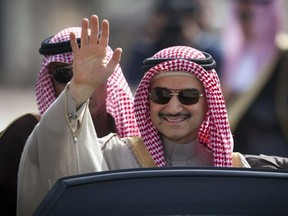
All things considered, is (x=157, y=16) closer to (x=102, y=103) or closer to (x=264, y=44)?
Result: (x=264, y=44)

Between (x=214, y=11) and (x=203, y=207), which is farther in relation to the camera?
(x=214, y=11)

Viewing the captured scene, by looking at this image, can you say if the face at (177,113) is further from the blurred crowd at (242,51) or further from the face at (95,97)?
the blurred crowd at (242,51)

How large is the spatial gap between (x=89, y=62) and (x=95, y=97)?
1.00 meters

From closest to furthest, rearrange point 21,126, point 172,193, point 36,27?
point 172,193 < point 21,126 < point 36,27

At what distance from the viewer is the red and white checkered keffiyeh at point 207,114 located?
5117mm

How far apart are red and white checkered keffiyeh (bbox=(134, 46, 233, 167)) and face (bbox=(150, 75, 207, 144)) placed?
0.04 m

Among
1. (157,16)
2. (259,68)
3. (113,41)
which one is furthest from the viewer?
(113,41)

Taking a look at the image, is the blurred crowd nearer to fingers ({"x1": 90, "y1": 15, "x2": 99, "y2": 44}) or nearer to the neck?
the neck

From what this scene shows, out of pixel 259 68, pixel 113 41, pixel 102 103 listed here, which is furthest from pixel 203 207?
pixel 113 41

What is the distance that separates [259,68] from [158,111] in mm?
5588

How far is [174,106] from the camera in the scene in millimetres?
5098

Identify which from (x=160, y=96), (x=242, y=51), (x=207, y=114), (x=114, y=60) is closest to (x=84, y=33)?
(x=114, y=60)

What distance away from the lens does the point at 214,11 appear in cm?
1212

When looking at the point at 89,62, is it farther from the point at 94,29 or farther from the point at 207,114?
the point at 207,114
